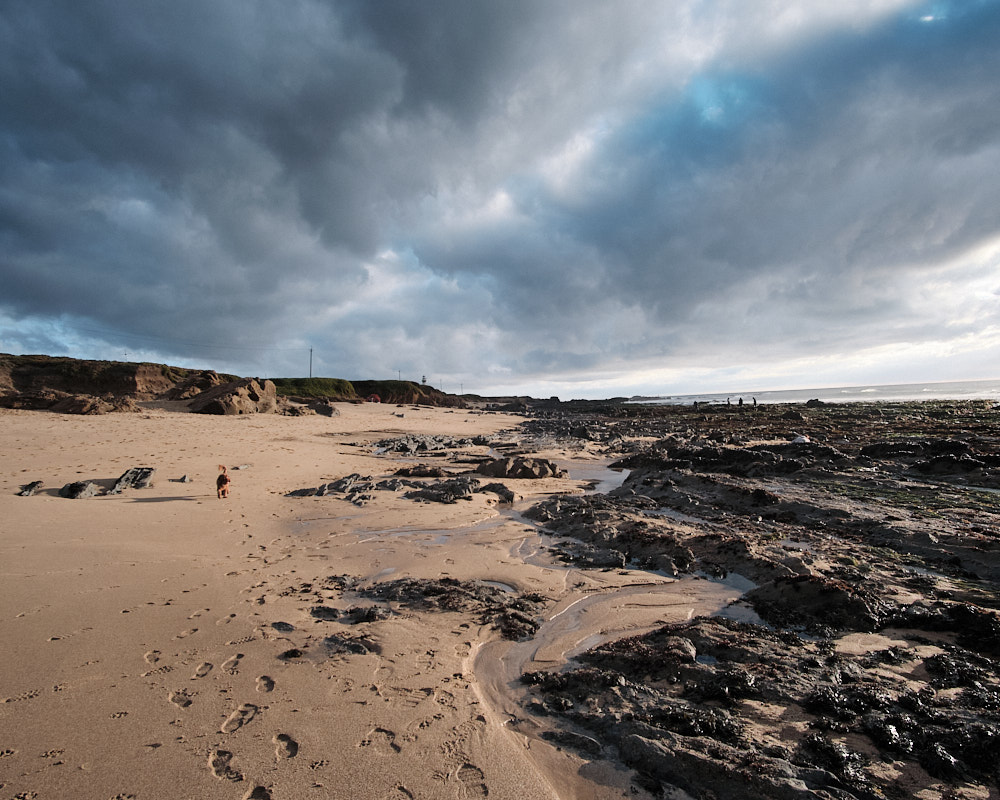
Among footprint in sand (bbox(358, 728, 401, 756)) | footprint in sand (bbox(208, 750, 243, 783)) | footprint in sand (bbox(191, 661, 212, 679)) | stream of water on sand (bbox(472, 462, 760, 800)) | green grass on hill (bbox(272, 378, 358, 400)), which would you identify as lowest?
stream of water on sand (bbox(472, 462, 760, 800))

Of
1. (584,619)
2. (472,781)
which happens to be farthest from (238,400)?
(472,781)

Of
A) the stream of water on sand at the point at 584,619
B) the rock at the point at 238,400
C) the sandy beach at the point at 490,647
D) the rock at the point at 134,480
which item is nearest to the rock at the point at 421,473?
the sandy beach at the point at 490,647

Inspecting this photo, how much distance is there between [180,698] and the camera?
3.50 metres

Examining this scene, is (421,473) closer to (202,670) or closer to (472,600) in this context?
(472,600)

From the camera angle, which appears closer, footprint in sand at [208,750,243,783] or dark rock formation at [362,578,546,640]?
footprint in sand at [208,750,243,783]

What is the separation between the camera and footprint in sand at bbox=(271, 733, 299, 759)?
3.00 meters

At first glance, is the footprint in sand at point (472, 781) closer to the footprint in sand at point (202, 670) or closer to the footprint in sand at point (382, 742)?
the footprint in sand at point (382, 742)

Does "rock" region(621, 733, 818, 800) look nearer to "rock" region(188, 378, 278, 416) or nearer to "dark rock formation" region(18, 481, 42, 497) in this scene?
"dark rock formation" region(18, 481, 42, 497)

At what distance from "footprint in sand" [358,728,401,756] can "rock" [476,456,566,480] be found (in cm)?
1184

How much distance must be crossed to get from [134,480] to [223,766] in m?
10.5

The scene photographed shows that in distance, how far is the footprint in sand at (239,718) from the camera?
126 inches

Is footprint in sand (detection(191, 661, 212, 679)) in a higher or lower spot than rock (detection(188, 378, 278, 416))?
lower

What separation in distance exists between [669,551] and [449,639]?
177 inches

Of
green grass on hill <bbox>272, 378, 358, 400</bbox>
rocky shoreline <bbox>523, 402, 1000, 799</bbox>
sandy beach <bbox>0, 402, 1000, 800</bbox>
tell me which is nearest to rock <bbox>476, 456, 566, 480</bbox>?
sandy beach <bbox>0, 402, 1000, 800</bbox>
